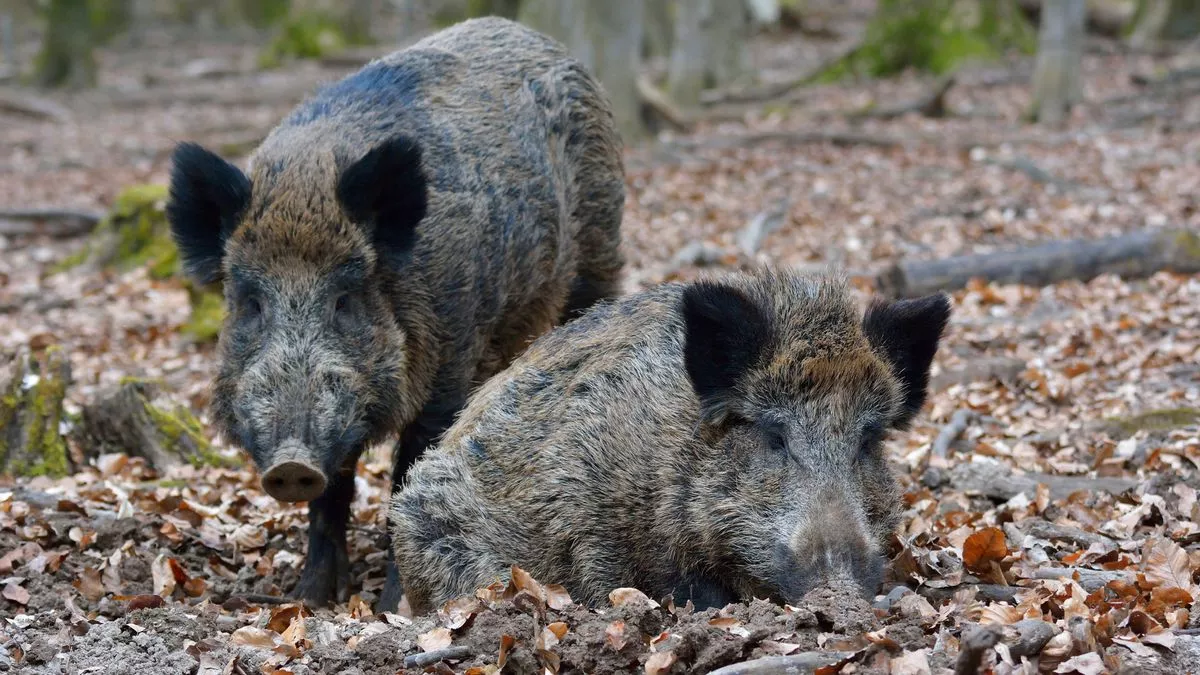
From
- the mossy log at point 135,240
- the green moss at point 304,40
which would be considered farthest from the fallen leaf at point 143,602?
the green moss at point 304,40

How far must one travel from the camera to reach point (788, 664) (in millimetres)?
4289

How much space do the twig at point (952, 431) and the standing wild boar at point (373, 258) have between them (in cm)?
244

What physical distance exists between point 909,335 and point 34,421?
548 cm

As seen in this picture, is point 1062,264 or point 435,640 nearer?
point 435,640

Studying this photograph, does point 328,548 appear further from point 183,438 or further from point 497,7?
point 497,7

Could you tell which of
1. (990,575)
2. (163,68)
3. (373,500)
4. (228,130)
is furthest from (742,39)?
(990,575)

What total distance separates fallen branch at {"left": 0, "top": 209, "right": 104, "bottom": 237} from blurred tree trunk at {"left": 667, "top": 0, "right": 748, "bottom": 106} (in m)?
12.7

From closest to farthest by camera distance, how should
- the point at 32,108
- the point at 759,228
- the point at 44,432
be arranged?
the point at 44,432
the point at 759,228
the point at 32,108

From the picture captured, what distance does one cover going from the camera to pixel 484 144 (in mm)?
7777

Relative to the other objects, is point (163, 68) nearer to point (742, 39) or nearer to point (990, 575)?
point (742, 39)

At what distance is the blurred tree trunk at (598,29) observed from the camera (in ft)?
63.6

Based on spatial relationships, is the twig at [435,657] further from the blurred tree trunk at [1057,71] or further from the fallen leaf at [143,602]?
the blurred tree trunk at [1057,71]

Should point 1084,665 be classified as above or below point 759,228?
above

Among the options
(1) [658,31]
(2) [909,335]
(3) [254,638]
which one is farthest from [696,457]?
(1) [658,31]
